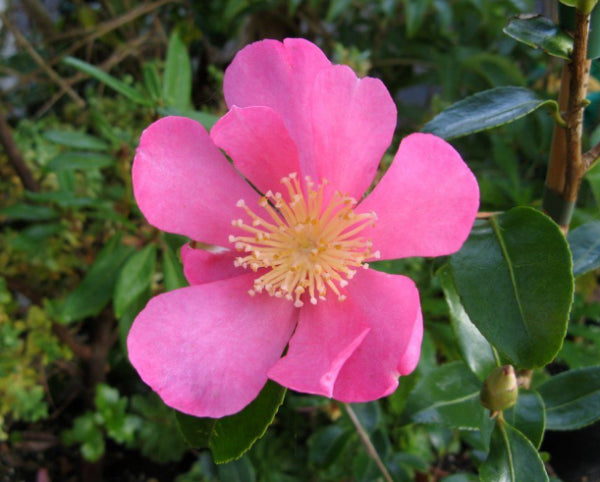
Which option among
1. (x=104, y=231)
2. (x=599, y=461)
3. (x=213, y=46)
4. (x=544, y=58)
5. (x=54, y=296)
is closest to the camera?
(x=599, y=461)

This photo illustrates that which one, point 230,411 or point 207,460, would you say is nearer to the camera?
point 230,411

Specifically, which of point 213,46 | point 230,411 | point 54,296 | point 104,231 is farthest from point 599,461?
point 213,46

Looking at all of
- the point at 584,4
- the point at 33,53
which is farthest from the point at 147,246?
the point at 33,53

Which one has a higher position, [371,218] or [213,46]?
[371,218]

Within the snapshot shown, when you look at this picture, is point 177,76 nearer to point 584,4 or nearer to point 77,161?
point 77,161

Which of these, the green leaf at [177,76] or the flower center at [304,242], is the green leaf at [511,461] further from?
the green leaf at [177,76]

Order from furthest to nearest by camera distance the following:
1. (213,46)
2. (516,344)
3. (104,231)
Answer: (213,46) < (104,231) < (516,344)

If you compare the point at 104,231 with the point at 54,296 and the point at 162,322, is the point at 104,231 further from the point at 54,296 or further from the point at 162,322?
the point at 162,322
